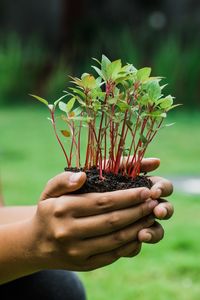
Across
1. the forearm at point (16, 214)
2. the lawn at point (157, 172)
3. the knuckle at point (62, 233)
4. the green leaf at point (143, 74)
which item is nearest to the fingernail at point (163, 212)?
the knuckle at point (62, 233)

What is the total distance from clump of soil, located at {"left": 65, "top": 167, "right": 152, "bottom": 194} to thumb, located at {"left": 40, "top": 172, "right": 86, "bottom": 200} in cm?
5

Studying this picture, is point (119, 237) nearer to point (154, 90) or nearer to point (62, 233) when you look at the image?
point (62, 233)

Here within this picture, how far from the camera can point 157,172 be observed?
7344 millimetres

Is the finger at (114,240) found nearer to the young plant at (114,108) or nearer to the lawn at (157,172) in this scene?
the young plant at (114,108)

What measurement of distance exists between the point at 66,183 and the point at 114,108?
29 cm

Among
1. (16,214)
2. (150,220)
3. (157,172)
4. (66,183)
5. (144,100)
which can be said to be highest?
(144,100)

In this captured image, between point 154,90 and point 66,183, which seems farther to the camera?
point 154,90

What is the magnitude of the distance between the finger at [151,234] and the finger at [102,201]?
0.25ft

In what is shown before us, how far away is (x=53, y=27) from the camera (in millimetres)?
17047

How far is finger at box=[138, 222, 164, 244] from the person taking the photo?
67.3 inches

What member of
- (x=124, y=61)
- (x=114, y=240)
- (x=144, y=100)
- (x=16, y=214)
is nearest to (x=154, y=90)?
(x=144, y=100)

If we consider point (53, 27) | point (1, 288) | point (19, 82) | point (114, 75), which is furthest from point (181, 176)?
point (53, 27)

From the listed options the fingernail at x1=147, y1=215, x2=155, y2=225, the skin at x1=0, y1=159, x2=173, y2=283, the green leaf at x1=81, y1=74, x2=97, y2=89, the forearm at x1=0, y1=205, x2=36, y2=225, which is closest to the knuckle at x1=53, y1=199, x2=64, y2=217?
the skin at x1=0, y1=159, x2=173, y2=283

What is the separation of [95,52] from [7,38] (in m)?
2.00
